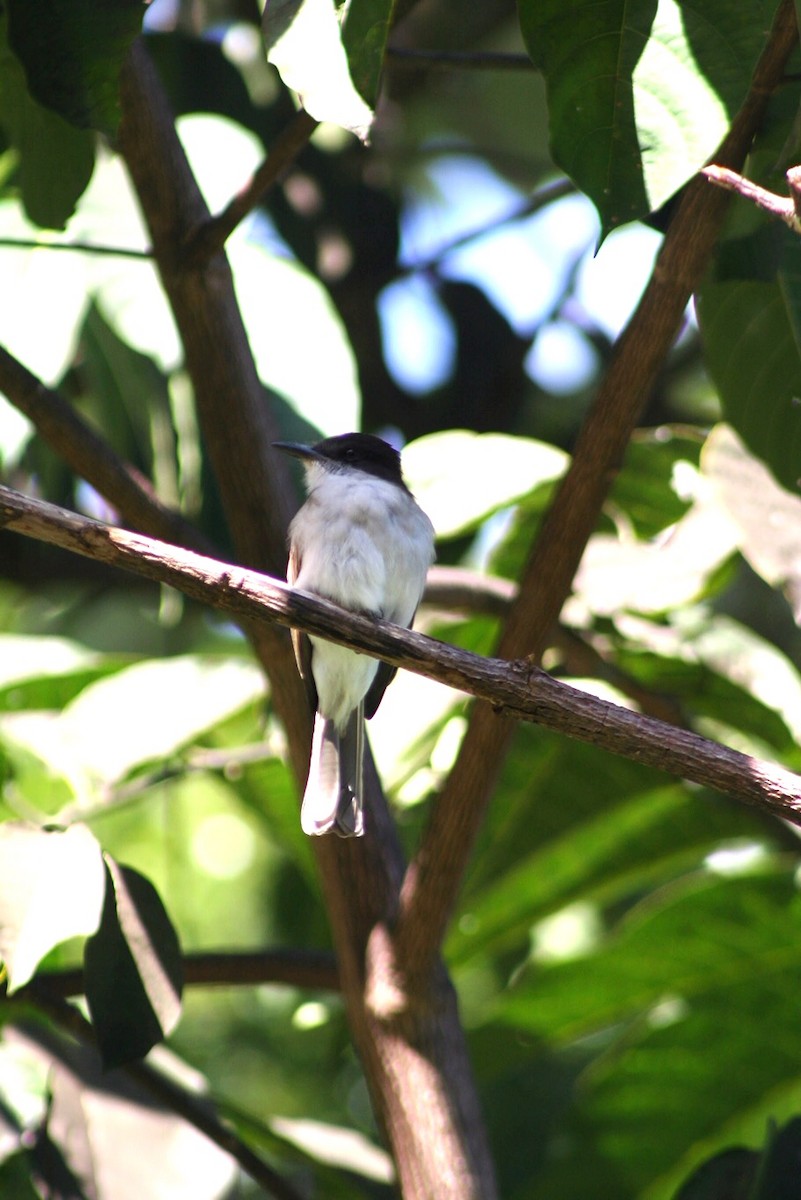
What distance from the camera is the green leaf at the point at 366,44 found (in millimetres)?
1695

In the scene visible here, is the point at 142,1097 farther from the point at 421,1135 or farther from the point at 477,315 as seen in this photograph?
the point at 477,315

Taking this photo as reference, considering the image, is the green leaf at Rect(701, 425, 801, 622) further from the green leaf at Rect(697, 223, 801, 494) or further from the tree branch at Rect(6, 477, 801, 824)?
the tree branch at Rect(6, 477, 801, 824)

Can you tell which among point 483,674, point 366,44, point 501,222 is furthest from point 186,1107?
point 501,222

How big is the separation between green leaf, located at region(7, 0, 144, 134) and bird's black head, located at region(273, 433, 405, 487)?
1.30 meters

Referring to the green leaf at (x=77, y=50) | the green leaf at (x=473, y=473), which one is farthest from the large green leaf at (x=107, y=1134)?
the green leaf at (x=77, y=50)

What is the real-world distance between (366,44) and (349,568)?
1.41 m

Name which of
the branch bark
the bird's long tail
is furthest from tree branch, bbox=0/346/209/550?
the bird's long tail

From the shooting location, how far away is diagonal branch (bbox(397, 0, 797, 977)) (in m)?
2.02

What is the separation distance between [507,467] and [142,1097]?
1.43 m

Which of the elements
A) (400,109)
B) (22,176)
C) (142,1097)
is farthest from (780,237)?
(400,109)

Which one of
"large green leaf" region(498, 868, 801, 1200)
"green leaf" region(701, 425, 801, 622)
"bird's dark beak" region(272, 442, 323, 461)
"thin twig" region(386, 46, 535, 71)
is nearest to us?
"thin twig" region(386, 46, 535, 71)

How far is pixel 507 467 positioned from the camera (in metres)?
2.87

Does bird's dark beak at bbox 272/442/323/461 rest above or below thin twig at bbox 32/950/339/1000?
above

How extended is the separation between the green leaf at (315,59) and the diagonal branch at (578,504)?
0.57 meters
